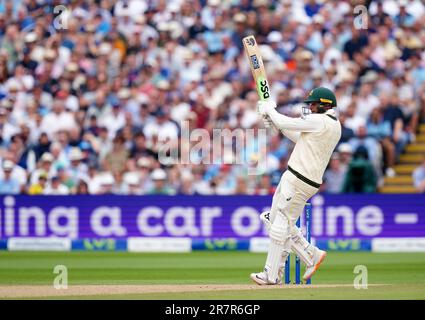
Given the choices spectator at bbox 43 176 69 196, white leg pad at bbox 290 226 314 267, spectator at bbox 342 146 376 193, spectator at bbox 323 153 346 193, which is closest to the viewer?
white leg pad at bbox 290 226 314 267

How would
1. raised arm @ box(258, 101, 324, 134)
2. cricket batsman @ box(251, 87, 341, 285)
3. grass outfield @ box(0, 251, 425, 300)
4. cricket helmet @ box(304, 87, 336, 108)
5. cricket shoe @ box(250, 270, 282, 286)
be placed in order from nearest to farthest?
grass outfield @ box(0, 251, 425, 300) → raised arm @ box(258, 101, 324, 134) → cricket batsman @ box(251, 87, 341, 285) → cricket helmet @ box(304, 87, 336, 108) → cricket shoe @ box(250, 270, 282, 286)

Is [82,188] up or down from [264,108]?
down

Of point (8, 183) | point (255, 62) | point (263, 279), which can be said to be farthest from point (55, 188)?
point (263, 279)

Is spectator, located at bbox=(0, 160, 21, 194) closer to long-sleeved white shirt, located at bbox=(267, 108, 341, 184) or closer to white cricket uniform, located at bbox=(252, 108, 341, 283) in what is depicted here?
white cricket uniform, located at bbox=(252, 108, 341, 283)

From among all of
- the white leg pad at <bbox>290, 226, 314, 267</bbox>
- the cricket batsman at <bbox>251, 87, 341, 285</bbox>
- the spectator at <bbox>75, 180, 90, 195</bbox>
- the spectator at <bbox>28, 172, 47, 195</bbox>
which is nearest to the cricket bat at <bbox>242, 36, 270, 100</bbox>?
the cricket batsman at <bbox>251, 87, 341, 285</bbox>

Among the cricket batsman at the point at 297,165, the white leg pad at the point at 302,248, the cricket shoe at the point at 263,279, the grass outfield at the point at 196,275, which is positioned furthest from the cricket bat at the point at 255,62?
the grass outfield at the point at 196,275

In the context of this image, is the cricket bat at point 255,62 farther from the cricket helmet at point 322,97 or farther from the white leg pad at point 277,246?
the white leg pad at point 277,246

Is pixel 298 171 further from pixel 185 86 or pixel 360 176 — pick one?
pixel 185 86
